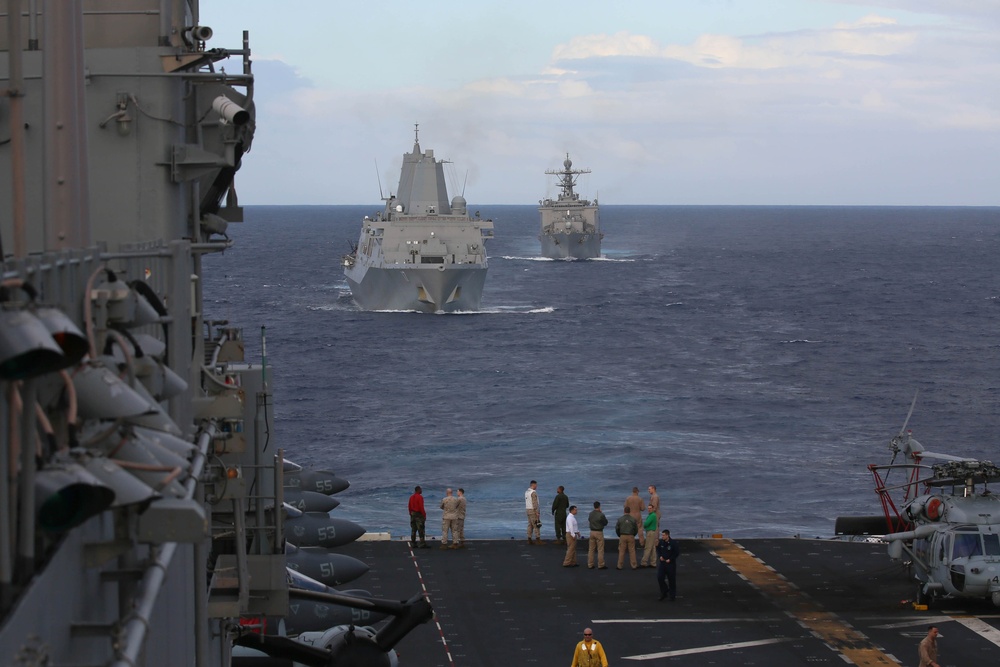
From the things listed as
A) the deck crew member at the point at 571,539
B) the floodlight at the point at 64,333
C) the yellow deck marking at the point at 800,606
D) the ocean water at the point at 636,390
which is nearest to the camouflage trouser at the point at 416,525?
the deck crew member at the point at 571,539

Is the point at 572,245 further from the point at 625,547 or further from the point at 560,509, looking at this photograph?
the point at 625,547

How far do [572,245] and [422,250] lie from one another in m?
66.3

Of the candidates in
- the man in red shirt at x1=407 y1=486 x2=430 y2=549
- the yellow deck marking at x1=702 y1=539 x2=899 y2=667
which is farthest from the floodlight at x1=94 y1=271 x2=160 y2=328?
the man in red shirt at x1=407 y1=486 x2=430 y2=549

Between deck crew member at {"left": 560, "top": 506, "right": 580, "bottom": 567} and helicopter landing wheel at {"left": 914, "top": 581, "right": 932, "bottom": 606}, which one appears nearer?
helicopter landing wheel at {"left": 914, "top": 581, "right": 932, "bottom": 606}

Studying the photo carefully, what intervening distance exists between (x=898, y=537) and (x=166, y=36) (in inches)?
543

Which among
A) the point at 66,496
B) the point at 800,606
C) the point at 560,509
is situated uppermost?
the point at 66,496

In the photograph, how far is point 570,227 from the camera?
143375mm

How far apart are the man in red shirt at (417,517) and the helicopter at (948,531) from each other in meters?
7.33

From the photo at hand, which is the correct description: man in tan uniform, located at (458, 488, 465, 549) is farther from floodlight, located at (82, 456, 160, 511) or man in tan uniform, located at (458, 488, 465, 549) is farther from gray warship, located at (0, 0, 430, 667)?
floodlight, located at (82, 456, 160, 511)

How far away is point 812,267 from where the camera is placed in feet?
424

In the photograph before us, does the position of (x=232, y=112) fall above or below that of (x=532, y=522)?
above

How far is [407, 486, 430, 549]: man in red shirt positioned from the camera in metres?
23.3

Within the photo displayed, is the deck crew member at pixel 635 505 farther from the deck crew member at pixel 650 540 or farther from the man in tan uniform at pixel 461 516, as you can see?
the man in tan uniform at pixel 461 516

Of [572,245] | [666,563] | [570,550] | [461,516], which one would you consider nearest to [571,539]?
[570,550]
